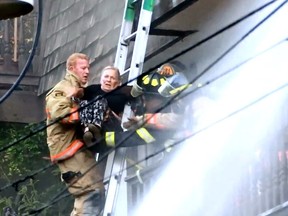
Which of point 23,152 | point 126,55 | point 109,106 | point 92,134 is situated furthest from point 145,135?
point 23,152

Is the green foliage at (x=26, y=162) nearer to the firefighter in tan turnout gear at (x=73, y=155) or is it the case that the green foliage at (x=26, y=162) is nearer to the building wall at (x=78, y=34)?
the building wall at (x=78, y=34)

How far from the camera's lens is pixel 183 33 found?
10695 millimetres

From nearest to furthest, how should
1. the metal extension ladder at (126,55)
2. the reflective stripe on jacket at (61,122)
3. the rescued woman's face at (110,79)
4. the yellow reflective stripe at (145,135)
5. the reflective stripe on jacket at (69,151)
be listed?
1. the yellow reflective stripe at (145,135)
2. the reflective stripe on jacket at (61,122)
3. the reflective stripe on jacket at (69,151)
4. the rescued woman's face at (110,79)
5. the metal extension ladder at (126,55)

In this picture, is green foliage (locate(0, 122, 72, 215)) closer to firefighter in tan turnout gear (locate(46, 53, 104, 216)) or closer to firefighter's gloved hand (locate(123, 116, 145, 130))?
firefighter in tan turnout gear (locate(46, 53, 104, 216))

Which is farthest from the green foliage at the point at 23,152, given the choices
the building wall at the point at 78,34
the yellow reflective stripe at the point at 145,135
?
the yellow reflective stripe at the point at 145,135

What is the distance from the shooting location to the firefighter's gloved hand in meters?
8.62

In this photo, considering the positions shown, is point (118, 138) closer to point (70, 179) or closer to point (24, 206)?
point (70, 179)

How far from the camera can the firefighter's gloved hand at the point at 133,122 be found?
8.62 metres

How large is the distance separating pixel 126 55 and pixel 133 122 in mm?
1451

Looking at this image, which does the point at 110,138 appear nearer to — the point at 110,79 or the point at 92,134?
the point at 92,134

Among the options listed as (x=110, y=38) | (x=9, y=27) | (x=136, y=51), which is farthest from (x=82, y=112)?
(x=9, y=27)

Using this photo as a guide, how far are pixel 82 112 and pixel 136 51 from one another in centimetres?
87

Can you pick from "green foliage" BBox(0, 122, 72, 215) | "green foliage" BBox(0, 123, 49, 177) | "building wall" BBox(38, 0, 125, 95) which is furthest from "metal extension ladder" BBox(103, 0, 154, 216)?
"green foliage" BBox(0, 123, 49, 177)

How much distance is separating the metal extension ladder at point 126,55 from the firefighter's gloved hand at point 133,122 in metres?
0.28
